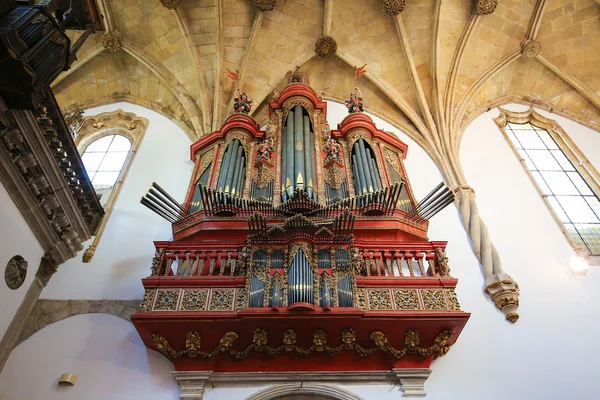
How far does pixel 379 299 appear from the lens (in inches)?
240

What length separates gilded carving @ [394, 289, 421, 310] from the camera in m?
6.02

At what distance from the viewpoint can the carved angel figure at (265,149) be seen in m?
8.59

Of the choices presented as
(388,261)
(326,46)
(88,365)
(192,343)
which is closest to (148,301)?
(192,343)

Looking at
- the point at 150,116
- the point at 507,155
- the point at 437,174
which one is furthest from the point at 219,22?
the point at 507,155

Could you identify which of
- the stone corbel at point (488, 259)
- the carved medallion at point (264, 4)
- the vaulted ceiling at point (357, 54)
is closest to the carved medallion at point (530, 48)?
the vaulted ceiling at point (357, 54)

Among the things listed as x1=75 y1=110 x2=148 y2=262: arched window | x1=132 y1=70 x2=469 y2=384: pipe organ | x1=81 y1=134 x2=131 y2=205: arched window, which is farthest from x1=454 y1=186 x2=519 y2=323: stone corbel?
x1=81 y1=134 x2=131 y2=205: arched window

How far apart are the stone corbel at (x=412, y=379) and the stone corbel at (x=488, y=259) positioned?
1.96 m

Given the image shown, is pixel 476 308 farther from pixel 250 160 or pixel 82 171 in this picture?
pixel 82 171

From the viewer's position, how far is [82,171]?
600 centimetres

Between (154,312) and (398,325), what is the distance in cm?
315

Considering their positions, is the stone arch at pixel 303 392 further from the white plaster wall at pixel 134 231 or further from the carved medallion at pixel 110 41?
the carved medallion at pixel 110 41

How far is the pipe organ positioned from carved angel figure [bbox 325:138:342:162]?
2.41 feet

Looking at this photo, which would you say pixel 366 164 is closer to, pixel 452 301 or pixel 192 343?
pixel 452 301

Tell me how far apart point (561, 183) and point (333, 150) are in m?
5.48
